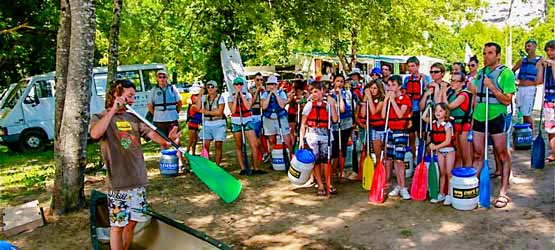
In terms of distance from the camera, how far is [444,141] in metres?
5.66

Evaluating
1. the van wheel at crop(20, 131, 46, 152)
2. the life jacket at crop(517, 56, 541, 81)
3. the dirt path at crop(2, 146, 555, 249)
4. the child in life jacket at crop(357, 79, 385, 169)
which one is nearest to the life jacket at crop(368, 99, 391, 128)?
the child in life jacket at crop(357, 79, 385, 169)

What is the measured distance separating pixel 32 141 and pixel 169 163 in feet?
21.4

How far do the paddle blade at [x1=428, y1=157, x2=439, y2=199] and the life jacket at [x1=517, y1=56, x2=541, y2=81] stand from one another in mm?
2886

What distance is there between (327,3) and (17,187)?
6.76 meters

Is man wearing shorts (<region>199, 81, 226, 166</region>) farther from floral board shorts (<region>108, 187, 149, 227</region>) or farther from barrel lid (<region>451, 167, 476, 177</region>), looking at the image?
floral board shorts (<region>108, 187, 149, 227</region>)

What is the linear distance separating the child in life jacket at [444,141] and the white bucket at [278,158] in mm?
2893

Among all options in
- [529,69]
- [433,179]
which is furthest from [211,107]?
[529,69]

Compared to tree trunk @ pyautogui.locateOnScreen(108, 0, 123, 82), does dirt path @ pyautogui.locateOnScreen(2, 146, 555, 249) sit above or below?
below

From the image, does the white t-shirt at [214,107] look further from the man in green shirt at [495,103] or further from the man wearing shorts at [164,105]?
the man in green shirt at [495,103]

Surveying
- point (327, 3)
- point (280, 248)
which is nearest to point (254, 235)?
point (280, 248)

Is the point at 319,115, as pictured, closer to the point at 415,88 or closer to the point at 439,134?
the point at 439,134

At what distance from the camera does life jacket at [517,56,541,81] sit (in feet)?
24.6

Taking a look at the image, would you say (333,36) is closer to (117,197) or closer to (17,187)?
(17,187)

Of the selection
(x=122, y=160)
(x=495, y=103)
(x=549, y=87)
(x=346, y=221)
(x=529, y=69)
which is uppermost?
(x=529, y=69)
